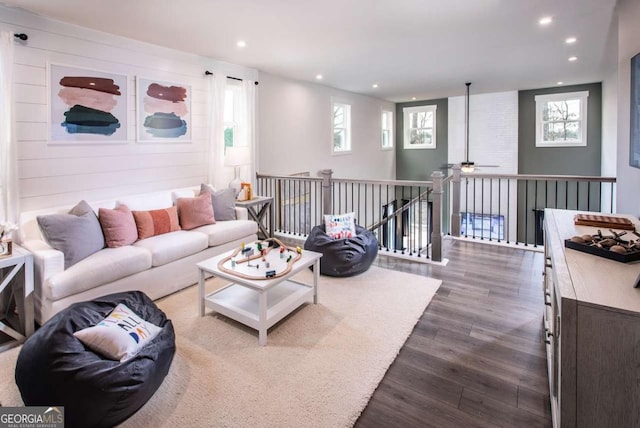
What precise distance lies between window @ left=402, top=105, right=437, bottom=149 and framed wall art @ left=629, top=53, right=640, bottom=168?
721 centimetres

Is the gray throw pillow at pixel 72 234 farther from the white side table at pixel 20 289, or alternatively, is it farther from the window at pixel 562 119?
the window at pixel 562 119

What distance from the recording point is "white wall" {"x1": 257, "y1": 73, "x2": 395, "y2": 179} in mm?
5859

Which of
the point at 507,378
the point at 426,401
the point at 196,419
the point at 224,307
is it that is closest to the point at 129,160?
the point at 224,307

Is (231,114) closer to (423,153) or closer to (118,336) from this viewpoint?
(118,336)

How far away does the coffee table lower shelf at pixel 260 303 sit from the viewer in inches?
99.4

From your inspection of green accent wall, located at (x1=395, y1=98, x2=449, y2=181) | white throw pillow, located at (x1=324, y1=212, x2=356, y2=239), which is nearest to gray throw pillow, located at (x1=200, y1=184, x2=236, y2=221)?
white throw pillow, located at (x1=324, y1=212, x2=356, y2=239)

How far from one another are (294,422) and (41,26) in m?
3.94

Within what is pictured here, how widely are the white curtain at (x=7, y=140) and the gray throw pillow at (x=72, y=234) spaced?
530 millimetres

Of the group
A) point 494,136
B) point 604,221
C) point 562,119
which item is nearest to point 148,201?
point 604,221

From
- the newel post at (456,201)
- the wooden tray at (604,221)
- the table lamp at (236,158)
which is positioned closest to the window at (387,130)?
the newel post at (456,201)

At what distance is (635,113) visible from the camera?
8.18ft

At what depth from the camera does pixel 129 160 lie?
4090mm

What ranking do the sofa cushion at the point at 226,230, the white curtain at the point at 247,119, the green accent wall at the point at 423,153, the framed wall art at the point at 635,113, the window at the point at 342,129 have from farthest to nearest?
1. the green accent wall at the point at 423,153
2. the window at the point at 342,129
3. the white curtain at the point at 247,119
4. the sofa cushion at the point at 226,230
5. the framed wall art at the point at 635,113

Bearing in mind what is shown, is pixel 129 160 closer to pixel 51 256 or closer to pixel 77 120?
pixel 77 120
